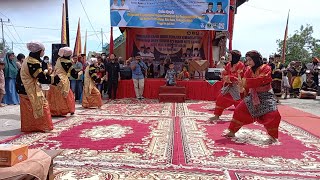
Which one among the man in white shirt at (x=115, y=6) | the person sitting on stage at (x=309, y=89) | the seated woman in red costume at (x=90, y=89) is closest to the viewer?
the seated woman in red costume at (x=90, y=89)

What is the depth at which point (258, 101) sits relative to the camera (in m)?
4.27

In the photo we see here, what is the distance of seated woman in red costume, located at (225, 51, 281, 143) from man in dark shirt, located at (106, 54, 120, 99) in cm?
614

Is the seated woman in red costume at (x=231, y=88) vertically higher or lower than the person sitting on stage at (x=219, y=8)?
lower

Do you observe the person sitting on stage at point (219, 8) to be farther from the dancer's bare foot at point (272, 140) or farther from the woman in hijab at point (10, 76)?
the dancer's bare foot at point (272, 140)

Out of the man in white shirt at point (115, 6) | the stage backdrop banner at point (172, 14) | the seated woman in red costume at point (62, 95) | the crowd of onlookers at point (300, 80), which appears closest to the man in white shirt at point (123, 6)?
the stage backdrop banner at point (172, 14)

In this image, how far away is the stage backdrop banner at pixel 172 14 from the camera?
34.9ft

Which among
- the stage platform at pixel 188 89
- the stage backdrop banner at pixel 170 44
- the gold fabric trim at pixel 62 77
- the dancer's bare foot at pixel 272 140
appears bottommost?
the dancer's bare foot at pixel 272 140

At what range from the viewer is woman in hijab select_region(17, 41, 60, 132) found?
15.2ft

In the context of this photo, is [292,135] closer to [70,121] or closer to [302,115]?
[302,115]

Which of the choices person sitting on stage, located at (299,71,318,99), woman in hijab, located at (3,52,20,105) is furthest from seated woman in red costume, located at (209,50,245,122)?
A: person sitting on stage, located at (299,71,318,99)

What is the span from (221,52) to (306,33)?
2866 centimetres

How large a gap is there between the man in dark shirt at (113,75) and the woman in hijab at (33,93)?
5184 mm

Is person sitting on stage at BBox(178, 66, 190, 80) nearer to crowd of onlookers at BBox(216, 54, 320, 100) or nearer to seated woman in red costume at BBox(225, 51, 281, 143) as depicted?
crowd of onlookers at BBox(216, 54, 320, 100)

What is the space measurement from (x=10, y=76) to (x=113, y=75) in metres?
2.97
